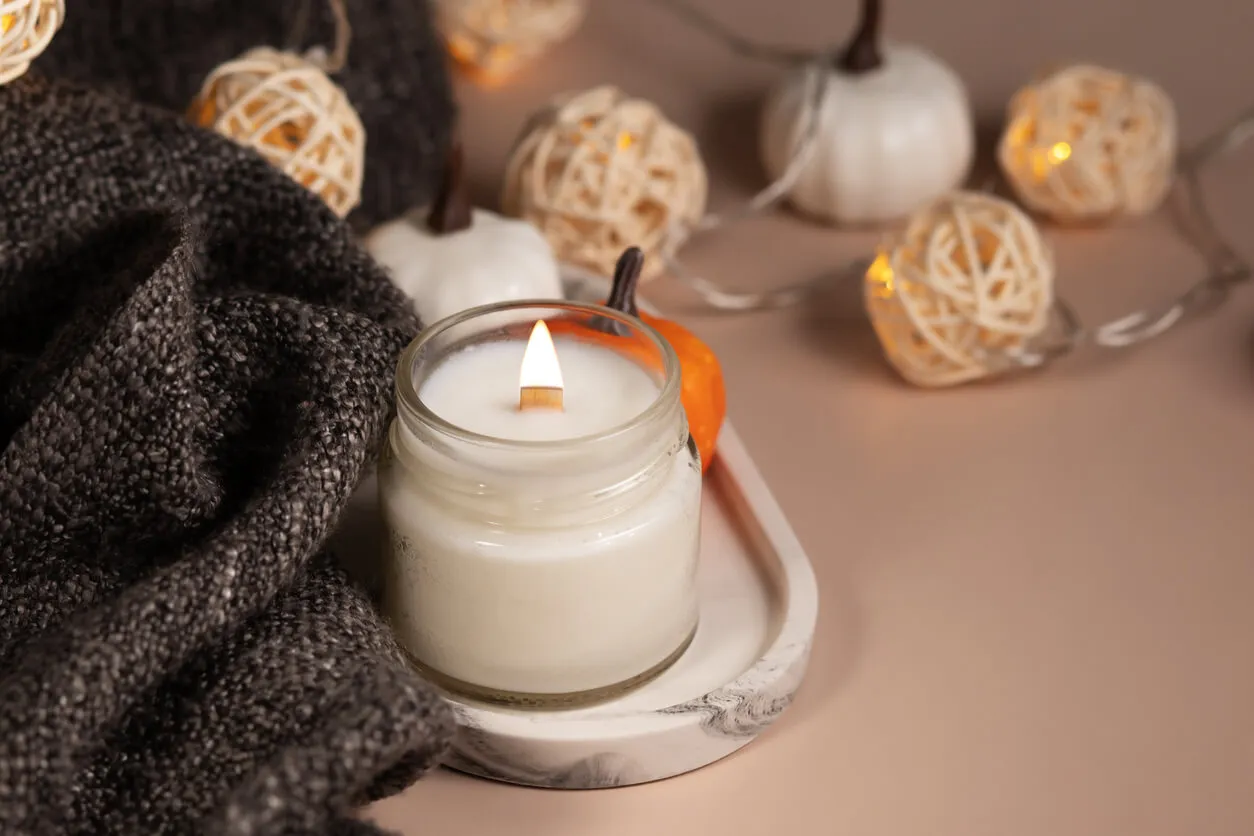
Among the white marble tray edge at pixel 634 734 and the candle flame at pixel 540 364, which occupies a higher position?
the candle flame at pixel 540 364

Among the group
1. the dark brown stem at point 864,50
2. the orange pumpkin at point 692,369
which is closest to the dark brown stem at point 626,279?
the orange pumpkin at point 692,369

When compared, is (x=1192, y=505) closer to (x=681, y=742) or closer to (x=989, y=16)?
(x=681, y=742)

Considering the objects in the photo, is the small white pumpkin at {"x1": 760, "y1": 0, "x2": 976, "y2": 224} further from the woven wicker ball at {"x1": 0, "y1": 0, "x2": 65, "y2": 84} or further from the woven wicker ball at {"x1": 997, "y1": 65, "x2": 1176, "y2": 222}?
the woven wicker ball at {"x1": 0, "y1": 0, "x2": 65, "y2": 84}

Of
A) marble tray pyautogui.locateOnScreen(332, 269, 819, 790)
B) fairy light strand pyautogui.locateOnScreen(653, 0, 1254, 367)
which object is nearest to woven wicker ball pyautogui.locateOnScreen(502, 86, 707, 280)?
fairy light strand pyautogui.locateOnScreen(653, 0, 1254, 367)

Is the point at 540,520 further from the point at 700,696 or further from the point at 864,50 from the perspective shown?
the point at 864,50

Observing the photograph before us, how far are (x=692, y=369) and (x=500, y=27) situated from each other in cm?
52

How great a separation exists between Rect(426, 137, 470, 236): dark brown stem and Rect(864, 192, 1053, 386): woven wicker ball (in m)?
0.22

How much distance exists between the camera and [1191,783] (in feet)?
2.02

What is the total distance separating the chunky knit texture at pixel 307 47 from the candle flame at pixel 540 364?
1.15 ft

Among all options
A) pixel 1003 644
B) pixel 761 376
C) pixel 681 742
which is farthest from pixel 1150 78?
pixel 681 742

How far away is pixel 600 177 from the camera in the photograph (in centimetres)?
87

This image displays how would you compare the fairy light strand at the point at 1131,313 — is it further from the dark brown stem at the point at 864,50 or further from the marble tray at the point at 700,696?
the marble tray at the point at 700,696

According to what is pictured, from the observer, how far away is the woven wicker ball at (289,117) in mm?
757

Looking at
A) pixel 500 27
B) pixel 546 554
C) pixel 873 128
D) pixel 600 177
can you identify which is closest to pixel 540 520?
pixel 546 554
